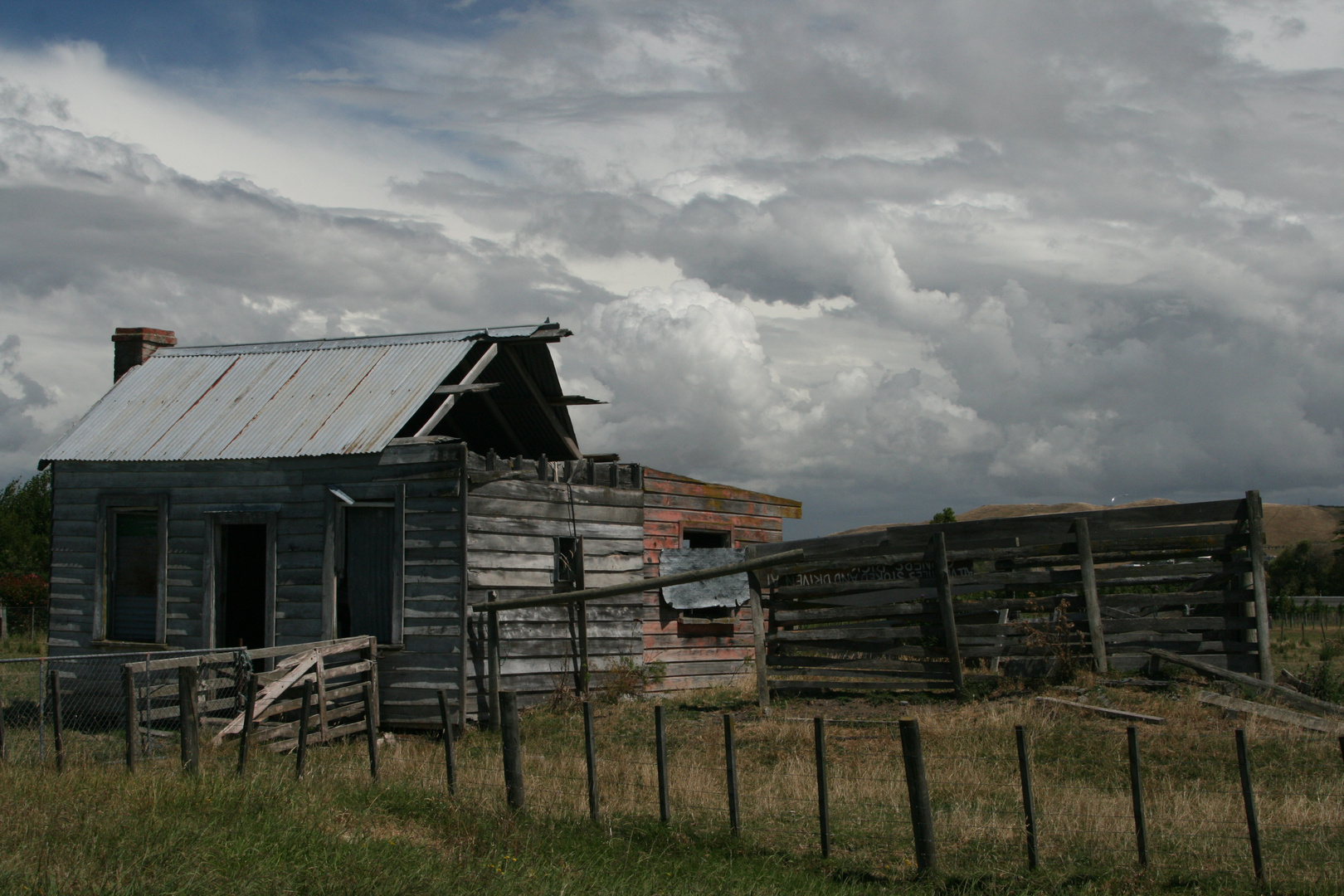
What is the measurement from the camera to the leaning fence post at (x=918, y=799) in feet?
23.6

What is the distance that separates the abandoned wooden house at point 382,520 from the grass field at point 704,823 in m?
3.69

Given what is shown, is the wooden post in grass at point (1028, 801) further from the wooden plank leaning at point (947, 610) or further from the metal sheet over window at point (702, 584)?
the metal sheet over window at point (702, 584)

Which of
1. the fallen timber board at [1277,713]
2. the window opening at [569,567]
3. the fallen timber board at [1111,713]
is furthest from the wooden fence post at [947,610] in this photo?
the window opening at [569,567]

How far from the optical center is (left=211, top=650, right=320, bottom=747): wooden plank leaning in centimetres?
1218

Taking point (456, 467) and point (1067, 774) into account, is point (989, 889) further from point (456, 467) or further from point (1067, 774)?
point (456, 467)

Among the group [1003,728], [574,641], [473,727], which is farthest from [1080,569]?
[473,727]

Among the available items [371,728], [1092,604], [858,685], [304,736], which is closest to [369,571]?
[371,728]

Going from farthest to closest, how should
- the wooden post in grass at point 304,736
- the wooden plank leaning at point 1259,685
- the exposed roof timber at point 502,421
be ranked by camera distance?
1. the exposed roof timber at point 502,421
2. the wooden plank leaning at point 1259,685
3. the wooden post in grass at point 304,736

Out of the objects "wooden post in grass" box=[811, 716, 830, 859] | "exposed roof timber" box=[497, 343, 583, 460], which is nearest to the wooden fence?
"exposed roof timber" box=[497, 343, 583, 460]

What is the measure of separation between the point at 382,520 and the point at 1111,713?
966cm

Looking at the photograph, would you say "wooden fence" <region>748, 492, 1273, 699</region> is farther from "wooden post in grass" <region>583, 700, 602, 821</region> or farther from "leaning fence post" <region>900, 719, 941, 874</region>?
"wooden post in grass" <region>583, 700, 602, 821</region>

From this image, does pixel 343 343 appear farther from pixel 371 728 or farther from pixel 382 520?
pixel 371 728

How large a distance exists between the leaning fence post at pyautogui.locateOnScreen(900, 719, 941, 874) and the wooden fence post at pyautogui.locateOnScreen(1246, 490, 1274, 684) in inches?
305

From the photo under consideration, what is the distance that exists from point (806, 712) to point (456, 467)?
5585 millimetres
